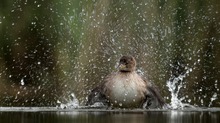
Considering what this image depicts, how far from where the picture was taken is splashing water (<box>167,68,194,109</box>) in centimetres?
1249

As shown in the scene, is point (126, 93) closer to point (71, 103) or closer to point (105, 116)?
point (71, 103)

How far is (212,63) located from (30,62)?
2945mm

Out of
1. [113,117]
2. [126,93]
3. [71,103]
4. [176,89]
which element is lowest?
[113,117]

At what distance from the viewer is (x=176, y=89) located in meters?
13.7

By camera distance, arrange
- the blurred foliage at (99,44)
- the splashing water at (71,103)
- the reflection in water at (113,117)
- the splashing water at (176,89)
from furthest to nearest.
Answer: the blurred foliage at (99,44)
the splashing water at (176,89)
the splashing water at (71,103)
the reflection in water at (113,117)

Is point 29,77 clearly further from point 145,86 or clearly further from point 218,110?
point 218,110

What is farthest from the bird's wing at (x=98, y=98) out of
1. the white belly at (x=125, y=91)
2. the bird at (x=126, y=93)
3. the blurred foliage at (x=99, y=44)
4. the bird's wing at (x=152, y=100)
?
the blurred foliage at (x=99, y=44)

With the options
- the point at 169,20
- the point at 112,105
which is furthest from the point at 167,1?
the point at 112,105

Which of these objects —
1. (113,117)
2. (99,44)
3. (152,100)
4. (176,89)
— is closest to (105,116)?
(113,117)

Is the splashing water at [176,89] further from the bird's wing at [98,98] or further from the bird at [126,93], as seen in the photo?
the bird's wing at [98,98]

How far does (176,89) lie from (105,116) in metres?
3.47

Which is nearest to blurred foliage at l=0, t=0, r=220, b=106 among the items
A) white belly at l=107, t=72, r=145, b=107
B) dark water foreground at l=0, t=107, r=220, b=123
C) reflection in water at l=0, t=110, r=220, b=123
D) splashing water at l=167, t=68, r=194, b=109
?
splashing water at l=167, t=68, r=194, b=109

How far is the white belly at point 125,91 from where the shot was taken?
12.0 m

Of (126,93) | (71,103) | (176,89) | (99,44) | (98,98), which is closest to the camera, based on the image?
(126,93)
